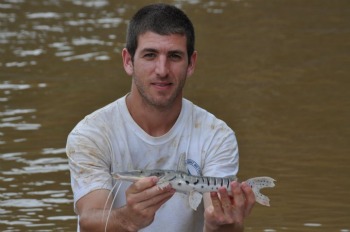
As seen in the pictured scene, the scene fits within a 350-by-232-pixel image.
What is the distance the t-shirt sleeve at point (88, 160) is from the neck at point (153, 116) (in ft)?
0.68

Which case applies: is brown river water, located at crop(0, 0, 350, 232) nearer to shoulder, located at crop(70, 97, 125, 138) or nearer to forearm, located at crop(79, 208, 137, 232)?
shoulder, located at crop(70, 97, 125, 138)

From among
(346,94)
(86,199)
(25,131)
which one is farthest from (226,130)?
(346,94)

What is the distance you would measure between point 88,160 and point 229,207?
0.79m

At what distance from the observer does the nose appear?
538 cm

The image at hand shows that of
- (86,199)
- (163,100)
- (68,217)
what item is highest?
(163,100)

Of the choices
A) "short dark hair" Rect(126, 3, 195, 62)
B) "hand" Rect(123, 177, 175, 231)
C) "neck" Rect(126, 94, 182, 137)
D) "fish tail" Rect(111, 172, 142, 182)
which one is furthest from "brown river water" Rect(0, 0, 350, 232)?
"fish tail" Rect(111, 172, 142, 182)

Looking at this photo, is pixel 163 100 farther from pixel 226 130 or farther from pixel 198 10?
pixel 198 10

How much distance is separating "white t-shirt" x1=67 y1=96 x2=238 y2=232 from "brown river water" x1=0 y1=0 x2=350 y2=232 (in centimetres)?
241

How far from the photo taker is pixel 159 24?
18.0ft

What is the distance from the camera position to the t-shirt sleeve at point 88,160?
5.48 m

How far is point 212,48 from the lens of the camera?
45.4 feet

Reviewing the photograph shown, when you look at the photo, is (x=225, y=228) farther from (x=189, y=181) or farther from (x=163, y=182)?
(x=163, y=182)

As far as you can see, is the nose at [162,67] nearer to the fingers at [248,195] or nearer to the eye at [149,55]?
the eye at [149,55]

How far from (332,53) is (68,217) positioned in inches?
227
